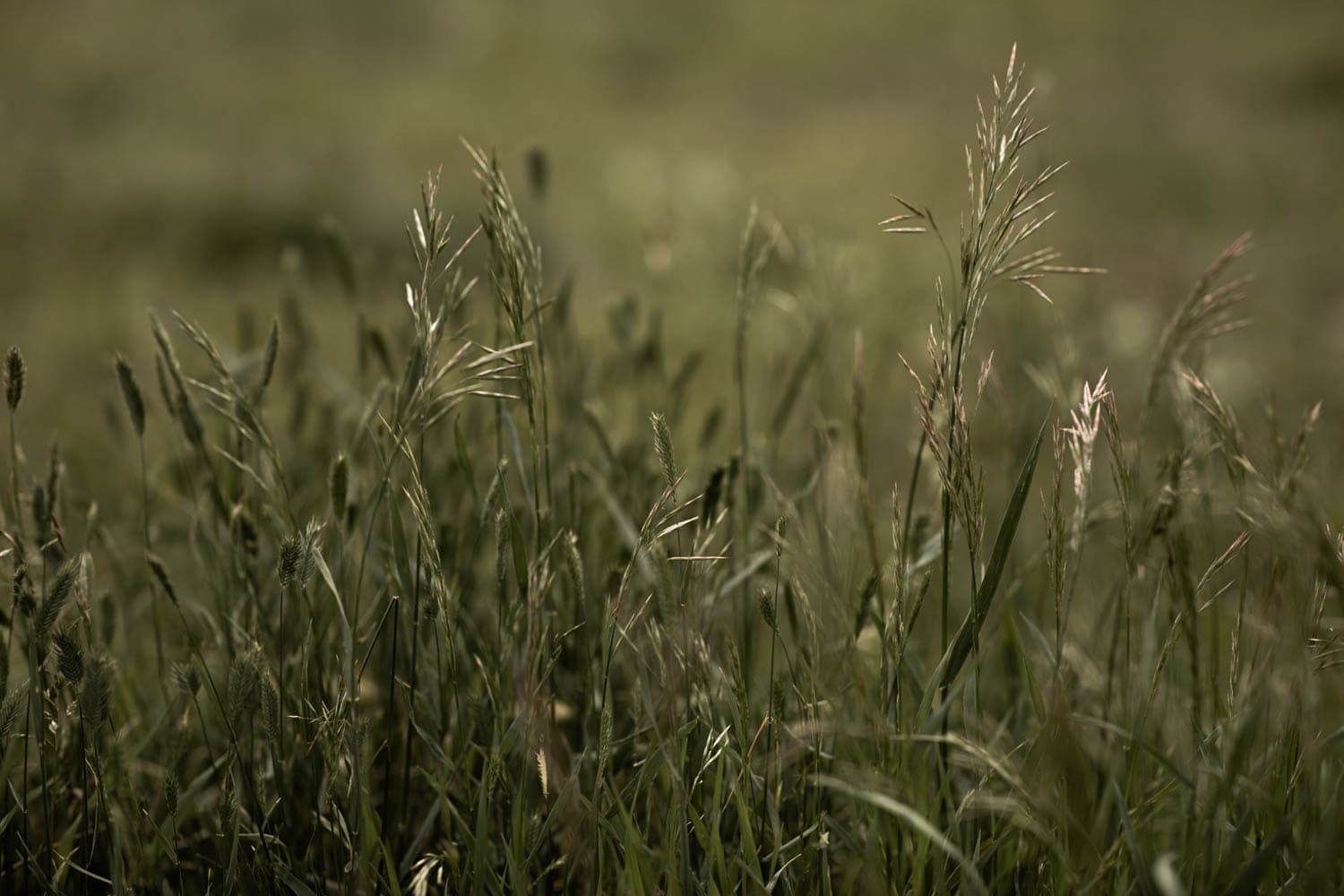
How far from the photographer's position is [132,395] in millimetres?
1056

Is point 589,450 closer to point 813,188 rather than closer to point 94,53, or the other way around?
point 813,188

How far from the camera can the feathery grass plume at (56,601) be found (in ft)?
2.79

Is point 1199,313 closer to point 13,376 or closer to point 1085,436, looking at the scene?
point 1085,436

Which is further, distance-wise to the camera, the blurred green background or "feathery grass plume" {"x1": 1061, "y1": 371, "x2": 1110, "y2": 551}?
the blurred green background

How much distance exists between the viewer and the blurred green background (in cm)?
341

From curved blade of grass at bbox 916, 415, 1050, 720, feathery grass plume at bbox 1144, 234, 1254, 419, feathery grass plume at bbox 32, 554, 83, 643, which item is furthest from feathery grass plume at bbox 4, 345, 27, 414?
feathery grass plume at bbox 1144, 234, 1254, 419

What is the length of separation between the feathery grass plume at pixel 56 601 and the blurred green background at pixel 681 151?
726 millimetres

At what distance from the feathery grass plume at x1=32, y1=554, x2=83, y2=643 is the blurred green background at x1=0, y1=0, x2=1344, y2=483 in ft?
2.38

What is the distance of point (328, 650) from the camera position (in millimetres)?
1247

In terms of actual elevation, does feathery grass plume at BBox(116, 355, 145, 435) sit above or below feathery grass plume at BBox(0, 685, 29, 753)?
above

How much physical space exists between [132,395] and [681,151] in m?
4.58

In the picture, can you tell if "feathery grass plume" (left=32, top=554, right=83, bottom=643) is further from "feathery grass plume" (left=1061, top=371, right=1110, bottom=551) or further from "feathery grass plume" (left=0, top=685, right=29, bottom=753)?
"feathery grass plume" (left=1061, top=371, right=1110, bottom=551)

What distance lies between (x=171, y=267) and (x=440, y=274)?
3448 millimetres

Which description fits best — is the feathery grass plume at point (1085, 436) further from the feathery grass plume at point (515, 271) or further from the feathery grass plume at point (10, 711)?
the feathery grass plume at point (10, 711)
